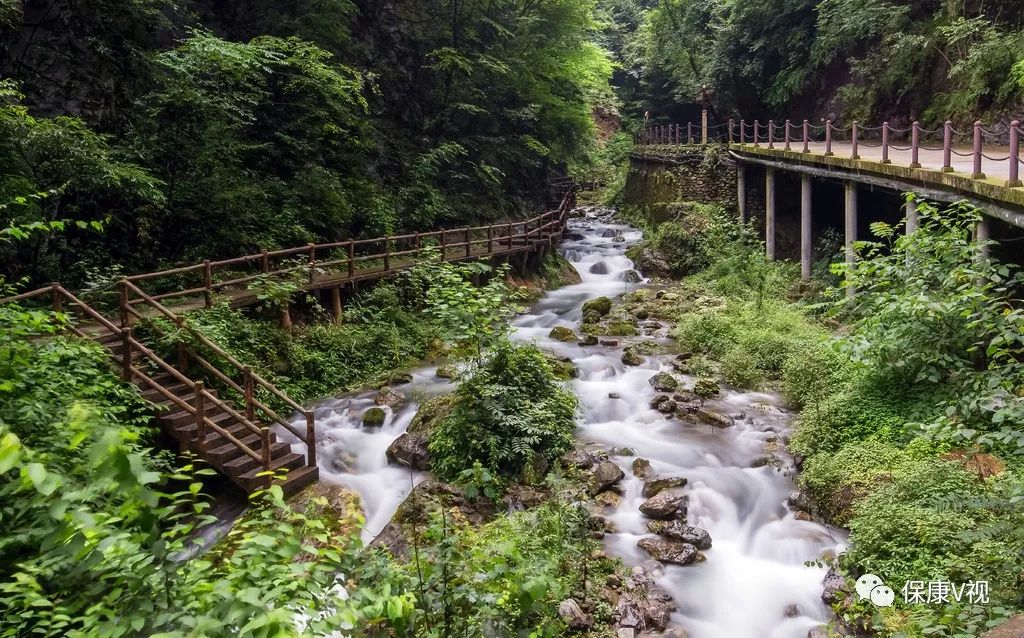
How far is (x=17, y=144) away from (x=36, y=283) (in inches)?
110

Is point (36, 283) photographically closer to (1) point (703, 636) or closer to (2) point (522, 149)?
(1) point (703, 636)

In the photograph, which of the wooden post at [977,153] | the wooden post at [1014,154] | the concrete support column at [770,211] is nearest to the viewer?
the wooden post at [1014,154]

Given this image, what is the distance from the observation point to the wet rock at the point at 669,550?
26.3ft

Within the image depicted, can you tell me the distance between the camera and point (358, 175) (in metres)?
19.4

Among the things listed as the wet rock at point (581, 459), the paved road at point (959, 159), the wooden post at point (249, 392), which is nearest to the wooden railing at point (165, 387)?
the wooden post at point (249, 392)

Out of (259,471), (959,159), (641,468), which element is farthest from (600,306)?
(259,471)

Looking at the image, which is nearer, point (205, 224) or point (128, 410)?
point (128, 410)

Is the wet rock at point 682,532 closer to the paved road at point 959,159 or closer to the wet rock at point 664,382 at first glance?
the wet rock at point 664,382

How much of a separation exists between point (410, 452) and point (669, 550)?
4209mm

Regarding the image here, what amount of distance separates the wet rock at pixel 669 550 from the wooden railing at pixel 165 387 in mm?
5081

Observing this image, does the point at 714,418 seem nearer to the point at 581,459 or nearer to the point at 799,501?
the point at 799,501

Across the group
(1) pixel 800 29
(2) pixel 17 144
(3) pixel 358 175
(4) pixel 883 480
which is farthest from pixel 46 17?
(1) pixel 800 29

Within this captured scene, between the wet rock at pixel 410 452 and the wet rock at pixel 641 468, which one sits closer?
the wet rock at pixel 641 468

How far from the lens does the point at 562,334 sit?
16.4 m
